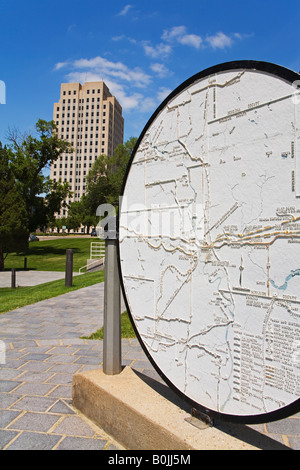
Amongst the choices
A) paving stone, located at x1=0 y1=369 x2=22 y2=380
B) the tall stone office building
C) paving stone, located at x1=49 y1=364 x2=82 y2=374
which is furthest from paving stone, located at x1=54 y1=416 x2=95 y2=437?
the tall stone office building

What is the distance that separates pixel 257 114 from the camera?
1670 mm

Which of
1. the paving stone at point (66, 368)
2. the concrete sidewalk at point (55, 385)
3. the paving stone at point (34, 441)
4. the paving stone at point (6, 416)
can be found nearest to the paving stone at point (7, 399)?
the concrete sidewalk at point (55, 385)

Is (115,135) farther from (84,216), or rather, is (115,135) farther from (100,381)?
(100,381)

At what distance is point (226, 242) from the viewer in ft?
5.95

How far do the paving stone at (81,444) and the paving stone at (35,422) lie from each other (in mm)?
249

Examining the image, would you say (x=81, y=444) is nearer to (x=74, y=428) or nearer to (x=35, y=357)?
(x=74, y=428)

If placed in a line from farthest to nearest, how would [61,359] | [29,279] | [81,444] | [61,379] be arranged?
[29,279]
[61,359]
[61,379]
[81,444]

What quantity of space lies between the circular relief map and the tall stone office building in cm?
10183

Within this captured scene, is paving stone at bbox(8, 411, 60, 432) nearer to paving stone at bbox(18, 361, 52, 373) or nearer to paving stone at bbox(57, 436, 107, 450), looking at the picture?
paving stone at bbox(57, 436, 107, 450)

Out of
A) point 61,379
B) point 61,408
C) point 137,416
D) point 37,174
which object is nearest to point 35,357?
point 61,379

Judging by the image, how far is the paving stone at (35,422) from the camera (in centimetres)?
262

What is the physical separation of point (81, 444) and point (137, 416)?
0.53 meters
